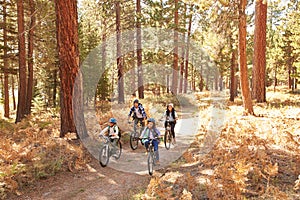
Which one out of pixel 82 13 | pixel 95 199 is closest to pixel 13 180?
pixel 95 199

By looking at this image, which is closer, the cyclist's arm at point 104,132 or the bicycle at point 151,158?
the bicycle at point 151,158

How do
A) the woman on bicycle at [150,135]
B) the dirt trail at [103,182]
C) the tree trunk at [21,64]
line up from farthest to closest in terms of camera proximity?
the tree trunk at [21,64]
the woman on bicycle at [150,135]
the dirt trail at [103,182]

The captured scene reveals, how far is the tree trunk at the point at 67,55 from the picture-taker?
10.2 meters

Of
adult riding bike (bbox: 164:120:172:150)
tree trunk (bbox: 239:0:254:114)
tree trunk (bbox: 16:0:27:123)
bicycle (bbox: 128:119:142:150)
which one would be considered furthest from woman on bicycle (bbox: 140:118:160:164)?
tree trunk (bbox: 16:0:27:123)

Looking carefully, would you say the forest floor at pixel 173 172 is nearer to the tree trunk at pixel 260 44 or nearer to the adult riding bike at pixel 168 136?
the adult riding bike at pixel 168 136

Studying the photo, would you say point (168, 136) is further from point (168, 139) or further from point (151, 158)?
point (151, 158)

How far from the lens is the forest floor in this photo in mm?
5508

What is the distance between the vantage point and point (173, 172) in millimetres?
7867

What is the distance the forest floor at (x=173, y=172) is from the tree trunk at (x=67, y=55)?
1.10m

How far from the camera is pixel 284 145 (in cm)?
813

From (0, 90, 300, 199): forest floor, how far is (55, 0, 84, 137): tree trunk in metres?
1.10

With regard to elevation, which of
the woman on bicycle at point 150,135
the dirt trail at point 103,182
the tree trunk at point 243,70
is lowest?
the dirt trail at point 103,182

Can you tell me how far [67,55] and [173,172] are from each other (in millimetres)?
6279

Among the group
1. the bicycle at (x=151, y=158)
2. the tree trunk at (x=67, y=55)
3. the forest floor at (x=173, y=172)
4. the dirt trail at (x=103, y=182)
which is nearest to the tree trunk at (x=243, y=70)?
the forest floor at (x=173, y=172)
